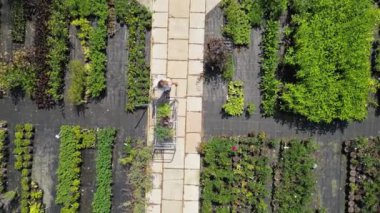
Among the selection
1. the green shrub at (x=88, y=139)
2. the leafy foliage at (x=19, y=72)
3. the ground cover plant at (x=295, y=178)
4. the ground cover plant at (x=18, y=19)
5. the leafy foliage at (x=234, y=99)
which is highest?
the ground cover plant at (x=18, y=19)

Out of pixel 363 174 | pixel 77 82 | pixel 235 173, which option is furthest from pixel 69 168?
pixel 363 174

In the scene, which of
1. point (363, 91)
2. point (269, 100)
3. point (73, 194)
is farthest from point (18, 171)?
point (363, 91)

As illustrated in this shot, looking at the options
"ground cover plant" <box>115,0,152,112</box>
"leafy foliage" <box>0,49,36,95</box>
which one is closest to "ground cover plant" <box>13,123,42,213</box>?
"leafy foliage" <box>0,49,36,95</box>

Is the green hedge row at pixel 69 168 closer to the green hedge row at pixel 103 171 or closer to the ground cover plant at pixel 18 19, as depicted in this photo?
the green hedge row at pixel 103 171

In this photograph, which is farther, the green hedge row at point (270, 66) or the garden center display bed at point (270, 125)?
the garden center display bed at point (270, 125)

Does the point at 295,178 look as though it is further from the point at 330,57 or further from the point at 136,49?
the point at 136,49

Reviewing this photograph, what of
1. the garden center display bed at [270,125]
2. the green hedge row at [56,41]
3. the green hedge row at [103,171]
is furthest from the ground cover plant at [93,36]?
the garden center display bed at [270,125]
